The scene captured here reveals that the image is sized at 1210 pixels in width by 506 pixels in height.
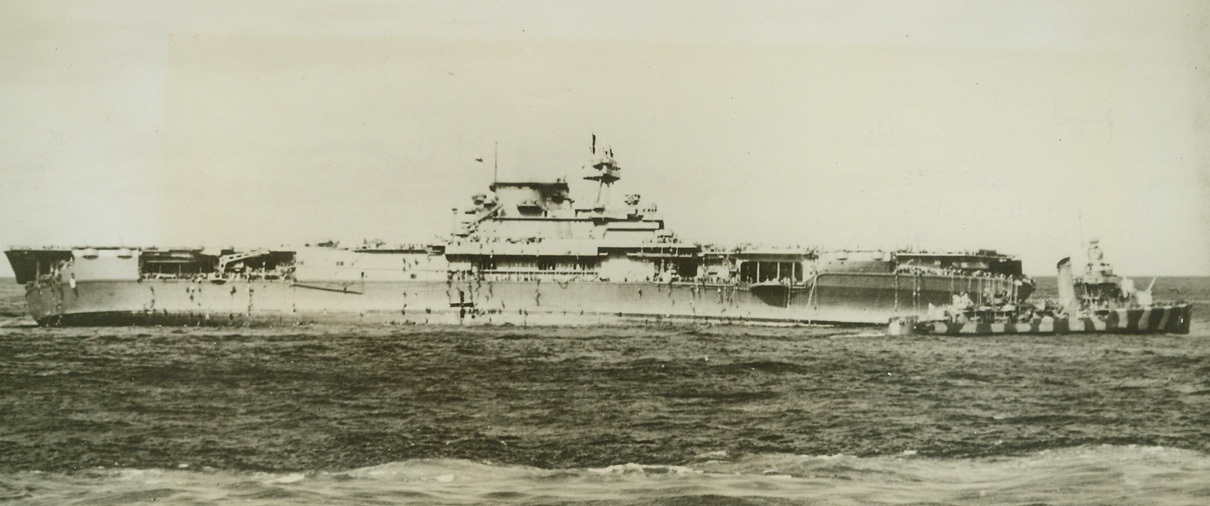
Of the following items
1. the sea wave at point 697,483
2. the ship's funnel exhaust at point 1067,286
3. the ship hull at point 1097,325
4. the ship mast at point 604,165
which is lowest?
the sea wave at point 697,483

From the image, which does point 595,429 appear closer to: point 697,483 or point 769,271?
point 697,483

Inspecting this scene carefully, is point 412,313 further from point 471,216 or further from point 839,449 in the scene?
point 839,449

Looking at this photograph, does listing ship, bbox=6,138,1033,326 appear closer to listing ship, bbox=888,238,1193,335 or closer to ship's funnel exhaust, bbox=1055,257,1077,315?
listing ship, bbox=888,238,1193,335

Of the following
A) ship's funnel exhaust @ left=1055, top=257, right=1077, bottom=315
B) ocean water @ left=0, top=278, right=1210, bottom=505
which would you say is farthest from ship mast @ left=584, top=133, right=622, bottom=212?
ship's funnel exhaust @ left=1055, top=257, right=1077, bottom=315

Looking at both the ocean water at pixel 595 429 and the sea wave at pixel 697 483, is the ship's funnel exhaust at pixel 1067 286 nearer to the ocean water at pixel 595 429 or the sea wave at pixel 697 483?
the ocean water at pixel 595 429

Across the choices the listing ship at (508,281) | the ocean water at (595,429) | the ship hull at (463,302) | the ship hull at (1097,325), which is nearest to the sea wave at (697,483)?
the ocean water at (595,429)

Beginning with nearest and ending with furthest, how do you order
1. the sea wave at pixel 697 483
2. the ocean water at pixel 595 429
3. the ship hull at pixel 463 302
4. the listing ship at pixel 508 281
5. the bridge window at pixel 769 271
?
the sea wave at pixel 697 483 < the ocean water at pixel 595 429 < the listing ship at pixel 508 281 < the ship hull at pixel 463 302 < the bridge window at pixel 769 271

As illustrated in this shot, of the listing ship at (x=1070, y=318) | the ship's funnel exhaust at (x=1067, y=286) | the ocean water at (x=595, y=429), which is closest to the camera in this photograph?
the ocean water at (x=595, y=429)

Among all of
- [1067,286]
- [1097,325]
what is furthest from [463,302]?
[1097,325]

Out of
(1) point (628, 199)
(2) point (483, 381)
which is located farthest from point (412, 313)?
(2) point (483, 381)
